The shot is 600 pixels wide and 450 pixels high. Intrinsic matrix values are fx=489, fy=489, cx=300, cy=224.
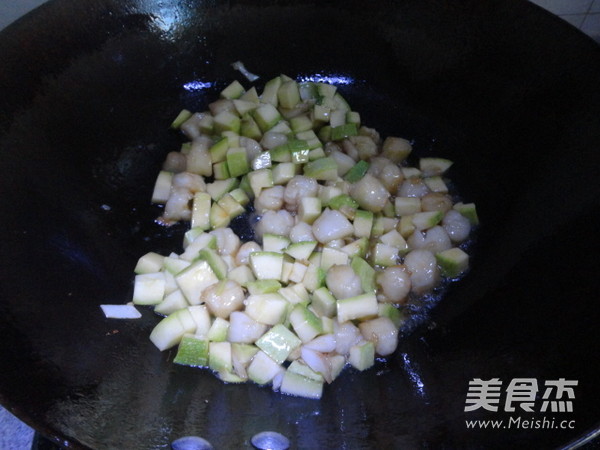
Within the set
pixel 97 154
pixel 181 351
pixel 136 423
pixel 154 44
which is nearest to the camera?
pixel 136 423

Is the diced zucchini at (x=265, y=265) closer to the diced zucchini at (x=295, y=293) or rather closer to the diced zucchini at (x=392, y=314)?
the diced zucchini at (x=295, y=293)

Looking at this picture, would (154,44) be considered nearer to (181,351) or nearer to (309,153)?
(309,153)

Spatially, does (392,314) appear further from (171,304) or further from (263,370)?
(171,304)

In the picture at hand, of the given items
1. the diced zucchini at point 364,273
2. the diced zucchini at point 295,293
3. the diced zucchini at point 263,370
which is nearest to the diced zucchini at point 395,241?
the diced zucchini at point 364,273

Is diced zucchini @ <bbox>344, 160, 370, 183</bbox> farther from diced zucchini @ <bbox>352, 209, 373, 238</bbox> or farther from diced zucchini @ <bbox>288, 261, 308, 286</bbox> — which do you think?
diced zucchini @ <bbox>288, 261, 308, 286</bbox>

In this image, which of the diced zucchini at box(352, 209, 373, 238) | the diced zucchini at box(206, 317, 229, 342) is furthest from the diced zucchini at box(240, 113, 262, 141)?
the diced zucchini at box(206, 317, 229, 342)

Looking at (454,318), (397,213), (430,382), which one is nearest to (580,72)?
(397,213)

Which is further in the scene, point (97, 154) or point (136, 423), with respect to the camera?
point (97, 154)

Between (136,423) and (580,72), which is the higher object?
(580,72)
